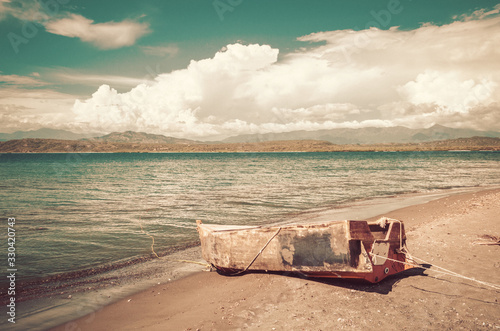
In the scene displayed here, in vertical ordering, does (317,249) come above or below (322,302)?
above

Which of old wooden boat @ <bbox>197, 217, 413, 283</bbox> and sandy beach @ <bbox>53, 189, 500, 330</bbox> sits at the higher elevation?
old wooden boat @ <bbox>197, 217, 413, 283</bbox>

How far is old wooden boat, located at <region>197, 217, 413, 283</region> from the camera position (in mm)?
6512

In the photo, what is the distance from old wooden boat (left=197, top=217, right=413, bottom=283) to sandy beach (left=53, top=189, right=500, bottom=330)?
0.38m

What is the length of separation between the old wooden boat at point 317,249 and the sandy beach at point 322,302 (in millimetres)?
377

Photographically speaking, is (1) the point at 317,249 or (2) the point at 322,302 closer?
(2) the point at 322,302

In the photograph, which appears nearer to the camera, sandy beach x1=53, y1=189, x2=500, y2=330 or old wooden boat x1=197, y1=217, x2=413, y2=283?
sandy beach x1=53, y1=189, x2=500, y2=330

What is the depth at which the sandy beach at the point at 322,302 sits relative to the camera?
5.35m

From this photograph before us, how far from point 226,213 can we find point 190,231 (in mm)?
4097

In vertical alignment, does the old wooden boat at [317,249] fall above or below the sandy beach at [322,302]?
above

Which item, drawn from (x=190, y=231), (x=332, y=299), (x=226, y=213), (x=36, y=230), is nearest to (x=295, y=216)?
(x=226, y=213)

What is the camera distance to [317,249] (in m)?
6.86

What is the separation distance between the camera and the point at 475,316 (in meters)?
5.27

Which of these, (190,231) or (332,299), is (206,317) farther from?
(190,231)

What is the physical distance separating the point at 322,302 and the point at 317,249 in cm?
122
